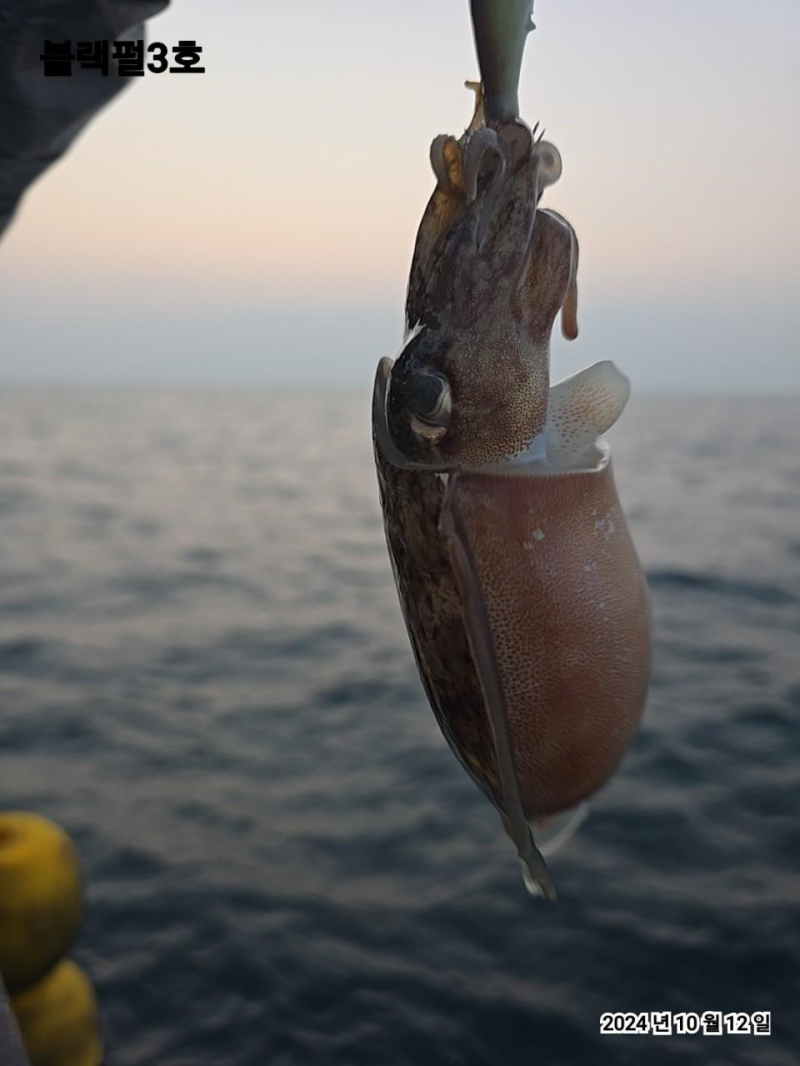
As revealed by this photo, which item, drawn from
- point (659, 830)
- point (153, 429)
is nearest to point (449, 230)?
point (659, 830)

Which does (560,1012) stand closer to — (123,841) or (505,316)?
(123,841)

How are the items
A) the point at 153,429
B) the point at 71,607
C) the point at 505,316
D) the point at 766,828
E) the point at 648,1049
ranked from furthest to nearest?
1. the point at 153,429
2. the point at 71,607
3. the point at 766,828
4. the point at 648,1049
5. the point at 505,316

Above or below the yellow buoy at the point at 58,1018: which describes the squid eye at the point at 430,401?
above

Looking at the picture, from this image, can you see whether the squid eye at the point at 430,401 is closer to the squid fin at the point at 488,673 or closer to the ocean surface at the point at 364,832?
the squid fin at the point at 488,673

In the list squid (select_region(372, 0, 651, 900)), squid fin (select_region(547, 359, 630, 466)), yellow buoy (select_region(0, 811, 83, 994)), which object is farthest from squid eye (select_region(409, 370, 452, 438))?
yellow buoy (select_region(0, 811, 83, 994))

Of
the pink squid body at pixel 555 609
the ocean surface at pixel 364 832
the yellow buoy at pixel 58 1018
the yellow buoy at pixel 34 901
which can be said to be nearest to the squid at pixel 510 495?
the pink squid body at pixel 555 609
